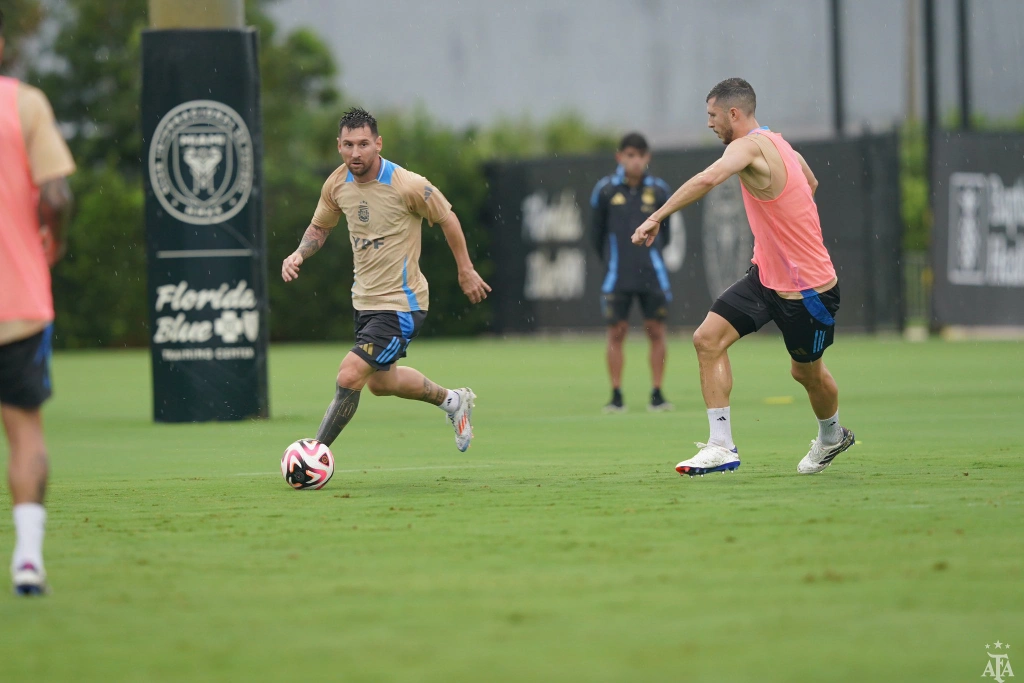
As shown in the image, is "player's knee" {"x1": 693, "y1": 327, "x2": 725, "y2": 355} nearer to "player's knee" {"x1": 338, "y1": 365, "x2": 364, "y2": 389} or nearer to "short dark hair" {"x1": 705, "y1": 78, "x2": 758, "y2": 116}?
"short dark hair" {"x1": 705, "y1": 78, "x2": 758, "y2": 116}

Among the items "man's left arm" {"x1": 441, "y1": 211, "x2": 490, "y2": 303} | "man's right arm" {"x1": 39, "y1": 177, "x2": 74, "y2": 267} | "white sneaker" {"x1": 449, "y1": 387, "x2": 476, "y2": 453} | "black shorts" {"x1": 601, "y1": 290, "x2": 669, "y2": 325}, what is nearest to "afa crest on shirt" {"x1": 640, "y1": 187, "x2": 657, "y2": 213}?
"black shorts" {"x1": 601, "y1": 290, "x2": 669, "y2": 325}

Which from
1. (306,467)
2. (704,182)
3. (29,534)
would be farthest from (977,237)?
(29,534)

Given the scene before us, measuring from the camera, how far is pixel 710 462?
332 inches

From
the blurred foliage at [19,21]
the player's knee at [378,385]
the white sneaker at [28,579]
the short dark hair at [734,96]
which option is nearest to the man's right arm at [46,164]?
the white sneaker at [28,579]

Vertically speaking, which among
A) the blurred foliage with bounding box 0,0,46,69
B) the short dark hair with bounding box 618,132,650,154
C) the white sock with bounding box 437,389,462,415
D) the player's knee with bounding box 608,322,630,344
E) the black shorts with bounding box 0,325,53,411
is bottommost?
the white sock with bounding box 437,389,462,415

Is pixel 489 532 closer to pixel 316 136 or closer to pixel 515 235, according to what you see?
pixel 515 235

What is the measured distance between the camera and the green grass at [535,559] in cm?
431

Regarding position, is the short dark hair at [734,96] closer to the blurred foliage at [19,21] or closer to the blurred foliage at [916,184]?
the blurred foliage at [916,184]

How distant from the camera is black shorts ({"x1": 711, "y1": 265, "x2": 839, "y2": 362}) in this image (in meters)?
8.52

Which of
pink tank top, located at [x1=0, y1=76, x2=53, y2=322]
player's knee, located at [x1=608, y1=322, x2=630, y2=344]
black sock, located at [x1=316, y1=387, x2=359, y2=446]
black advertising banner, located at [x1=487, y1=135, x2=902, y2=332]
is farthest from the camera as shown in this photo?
black advertising banner, located at [x1=487, y1=135, x2=902, y2=332]

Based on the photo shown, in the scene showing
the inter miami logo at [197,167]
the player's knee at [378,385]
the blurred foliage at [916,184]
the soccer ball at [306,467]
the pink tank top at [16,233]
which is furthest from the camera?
the blurred foliage at [916,184]

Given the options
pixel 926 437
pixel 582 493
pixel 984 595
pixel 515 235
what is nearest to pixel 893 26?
pixel 515 235

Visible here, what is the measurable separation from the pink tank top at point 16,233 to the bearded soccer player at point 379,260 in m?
3.36

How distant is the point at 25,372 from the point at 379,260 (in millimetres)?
3768
